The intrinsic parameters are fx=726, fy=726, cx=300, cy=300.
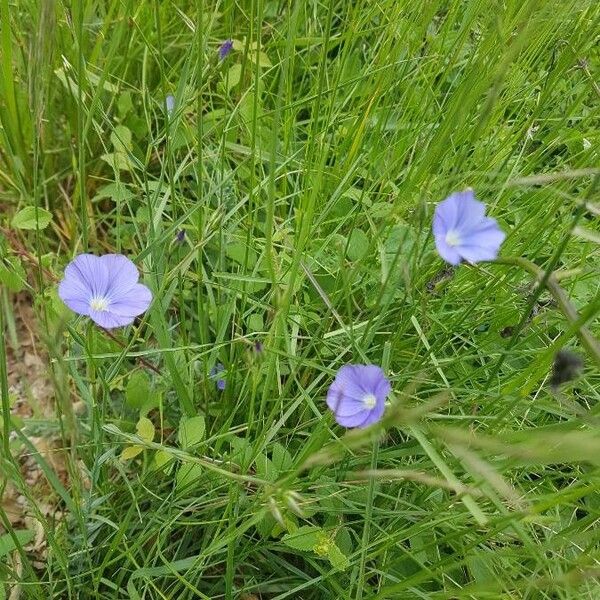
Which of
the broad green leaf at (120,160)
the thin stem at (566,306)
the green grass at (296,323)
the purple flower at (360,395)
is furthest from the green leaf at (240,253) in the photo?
the thin stem at (566,306)

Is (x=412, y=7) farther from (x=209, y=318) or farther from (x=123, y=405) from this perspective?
(x=123, y=405)

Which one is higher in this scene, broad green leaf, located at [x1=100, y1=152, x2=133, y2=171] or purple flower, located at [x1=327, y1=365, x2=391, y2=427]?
purple flower, located at [x1=327, y1=365, x2=391, y2=427]

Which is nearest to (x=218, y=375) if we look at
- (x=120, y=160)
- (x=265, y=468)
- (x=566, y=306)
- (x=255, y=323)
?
(x=255, y=323)

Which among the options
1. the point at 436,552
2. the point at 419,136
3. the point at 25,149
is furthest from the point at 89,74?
the point at 436,552

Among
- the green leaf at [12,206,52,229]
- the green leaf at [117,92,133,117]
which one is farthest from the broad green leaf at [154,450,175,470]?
the green leaf at [117,92,133,117]

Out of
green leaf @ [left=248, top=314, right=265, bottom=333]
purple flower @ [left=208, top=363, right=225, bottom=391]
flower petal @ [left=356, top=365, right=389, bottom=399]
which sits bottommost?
purple flower @ [left=208, top=363, right=225, bottom=391]

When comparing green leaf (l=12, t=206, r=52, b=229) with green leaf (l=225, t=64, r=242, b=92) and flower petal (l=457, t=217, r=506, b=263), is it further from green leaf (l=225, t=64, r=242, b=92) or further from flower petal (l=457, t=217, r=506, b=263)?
flower petal (l=457, t=217, r=506, b=263)

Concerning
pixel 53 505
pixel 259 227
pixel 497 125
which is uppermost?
pixel 497 125
